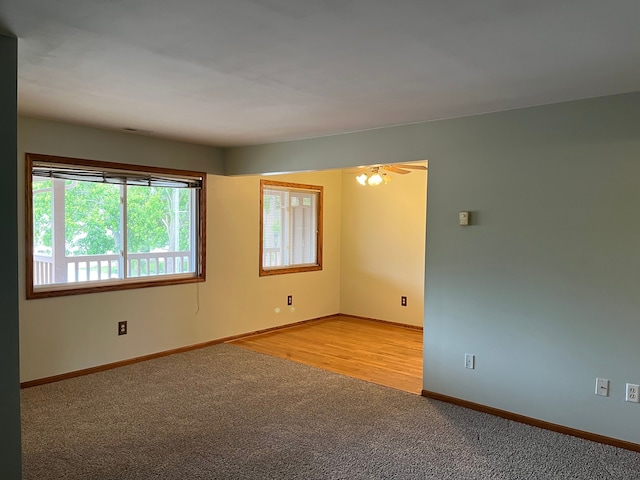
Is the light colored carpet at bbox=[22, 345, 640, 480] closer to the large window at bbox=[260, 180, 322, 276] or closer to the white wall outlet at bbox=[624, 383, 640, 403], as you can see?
the white wall outlet at bbox=[624, 383, 640, 403]

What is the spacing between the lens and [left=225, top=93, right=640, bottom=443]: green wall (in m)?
3.08

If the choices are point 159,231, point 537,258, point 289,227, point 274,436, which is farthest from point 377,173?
point 274,436

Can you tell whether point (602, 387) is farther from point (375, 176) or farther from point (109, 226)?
point (109, 226)

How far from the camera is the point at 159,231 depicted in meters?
5.10

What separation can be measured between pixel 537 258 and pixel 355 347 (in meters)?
2.63

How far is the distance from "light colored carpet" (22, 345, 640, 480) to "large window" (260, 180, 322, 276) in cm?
227

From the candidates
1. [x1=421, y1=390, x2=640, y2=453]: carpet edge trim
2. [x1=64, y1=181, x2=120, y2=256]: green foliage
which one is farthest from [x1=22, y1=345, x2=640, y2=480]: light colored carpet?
[x1=64, y1=181, x2=120, y2=256]: green foliage

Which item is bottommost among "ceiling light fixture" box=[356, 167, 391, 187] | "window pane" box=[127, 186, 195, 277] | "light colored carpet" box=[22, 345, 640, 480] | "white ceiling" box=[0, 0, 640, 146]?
"light colored carpet" box=[22, 345, 640, 480]

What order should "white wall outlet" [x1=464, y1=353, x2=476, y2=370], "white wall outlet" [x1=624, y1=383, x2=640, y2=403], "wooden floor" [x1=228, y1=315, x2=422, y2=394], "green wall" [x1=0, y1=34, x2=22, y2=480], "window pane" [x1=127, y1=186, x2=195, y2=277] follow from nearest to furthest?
"green wall" [x1=0, y1=34, x2=22, y2=480], "white wall outlet" [x1=624, y1=383, x2=640, y2=403], "white wall outlet" [x1=464, y1=353, x2=476, y2=370], "wooden floor" [x1=228, y1=315, x2=422, y2=394], "window pane" [x1=127, y1=186, x2=195, y2=277]

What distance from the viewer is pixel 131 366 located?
184 inches

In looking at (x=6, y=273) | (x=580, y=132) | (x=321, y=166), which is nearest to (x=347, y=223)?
(x=321, y=166)

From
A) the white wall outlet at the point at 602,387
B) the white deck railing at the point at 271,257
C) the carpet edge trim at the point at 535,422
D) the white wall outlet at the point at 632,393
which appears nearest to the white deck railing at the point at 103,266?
the white deck railing at the point at 271,257

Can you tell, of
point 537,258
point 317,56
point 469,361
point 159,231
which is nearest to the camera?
point 317,56

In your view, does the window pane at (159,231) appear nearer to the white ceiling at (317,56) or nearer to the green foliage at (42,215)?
the green foliage at (42,215)
